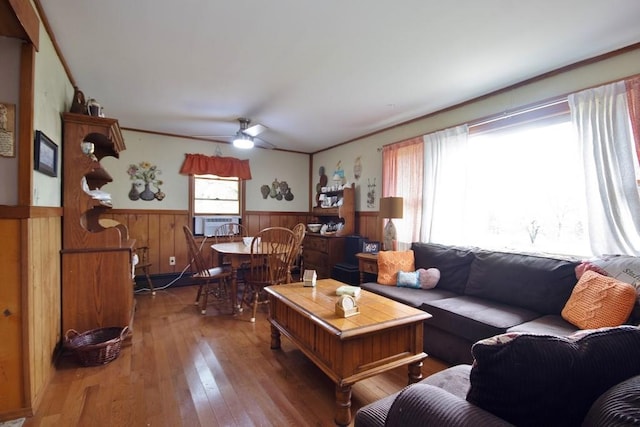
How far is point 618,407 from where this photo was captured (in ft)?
2.16

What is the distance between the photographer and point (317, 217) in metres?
5.68

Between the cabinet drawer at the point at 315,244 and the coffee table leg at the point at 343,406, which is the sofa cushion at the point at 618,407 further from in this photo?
the cabinet drawer at the point at 315,244

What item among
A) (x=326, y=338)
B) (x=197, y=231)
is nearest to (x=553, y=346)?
(x=326, y=338)

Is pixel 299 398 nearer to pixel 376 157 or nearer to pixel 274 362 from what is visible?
pixel 274 362

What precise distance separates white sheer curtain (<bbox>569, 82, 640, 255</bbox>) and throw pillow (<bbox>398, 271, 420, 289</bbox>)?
4.41 feet

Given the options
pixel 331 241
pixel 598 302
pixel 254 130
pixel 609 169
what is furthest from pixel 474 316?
pixel 254 130

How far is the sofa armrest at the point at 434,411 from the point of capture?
31.3 inches

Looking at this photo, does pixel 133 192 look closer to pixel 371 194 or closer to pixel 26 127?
pixel 26 127

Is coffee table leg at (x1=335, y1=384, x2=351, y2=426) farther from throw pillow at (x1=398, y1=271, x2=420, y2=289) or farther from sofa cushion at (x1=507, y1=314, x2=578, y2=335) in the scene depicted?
throw pillow at (x1=398, y1=271, x2=420, y2=289)

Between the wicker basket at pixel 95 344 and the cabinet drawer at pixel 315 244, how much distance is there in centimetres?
268

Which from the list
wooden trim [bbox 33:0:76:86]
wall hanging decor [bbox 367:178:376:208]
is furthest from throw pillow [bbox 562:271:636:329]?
wooden trim [bbox 33:0:76:86]

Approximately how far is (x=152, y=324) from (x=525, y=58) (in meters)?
4.00

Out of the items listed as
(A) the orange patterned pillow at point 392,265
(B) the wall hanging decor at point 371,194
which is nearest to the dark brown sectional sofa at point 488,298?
(A) the orange patterned pillow at point 392,265

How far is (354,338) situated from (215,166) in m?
3.94
